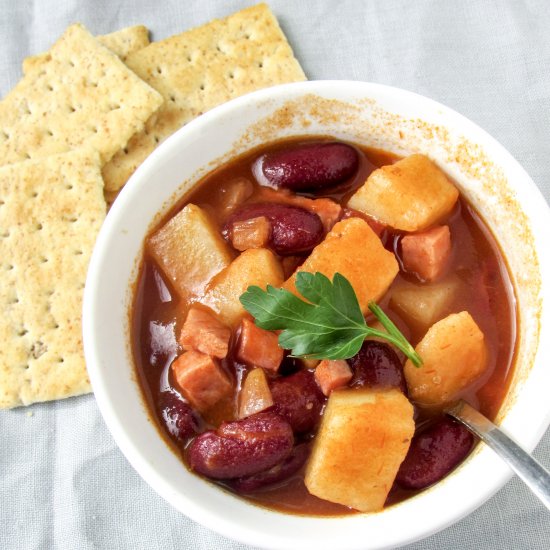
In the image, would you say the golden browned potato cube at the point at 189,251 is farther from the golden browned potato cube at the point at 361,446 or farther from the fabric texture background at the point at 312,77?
the fabric texture background at the point at 312,77

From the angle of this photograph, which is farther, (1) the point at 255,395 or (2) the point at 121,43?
(2) the point at 121,43

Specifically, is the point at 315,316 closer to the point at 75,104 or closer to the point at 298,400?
the point at 298,400

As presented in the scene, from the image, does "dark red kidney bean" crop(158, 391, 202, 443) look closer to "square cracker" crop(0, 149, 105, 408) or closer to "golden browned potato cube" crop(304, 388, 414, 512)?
"golden browned potato cube" crop(304, 388, 414, 512)

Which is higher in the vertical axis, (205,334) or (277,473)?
(205,334)

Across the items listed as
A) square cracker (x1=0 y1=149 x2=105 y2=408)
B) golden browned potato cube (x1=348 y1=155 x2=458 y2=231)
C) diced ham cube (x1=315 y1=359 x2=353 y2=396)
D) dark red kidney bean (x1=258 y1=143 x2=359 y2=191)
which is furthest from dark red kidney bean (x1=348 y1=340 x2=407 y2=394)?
square cracker (x1=0 y1=149 x2=105 y2=408)

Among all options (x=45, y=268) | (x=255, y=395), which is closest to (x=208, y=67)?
(x=45, y=268)

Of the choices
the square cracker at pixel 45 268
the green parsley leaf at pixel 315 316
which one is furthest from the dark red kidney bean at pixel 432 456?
the square cracker at pixel 45 268

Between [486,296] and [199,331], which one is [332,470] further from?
[486,296]
